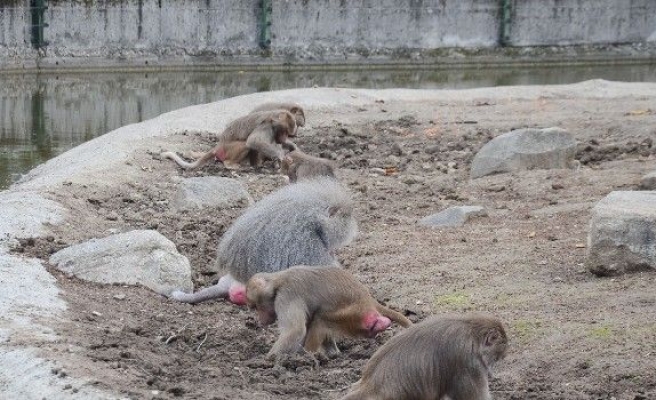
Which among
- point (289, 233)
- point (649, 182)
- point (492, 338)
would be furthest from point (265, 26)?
point (492, 338)

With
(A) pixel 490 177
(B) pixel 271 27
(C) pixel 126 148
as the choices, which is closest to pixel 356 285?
(A) pixel 490 177

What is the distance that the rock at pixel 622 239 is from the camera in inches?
228

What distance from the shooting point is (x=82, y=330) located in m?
5.17

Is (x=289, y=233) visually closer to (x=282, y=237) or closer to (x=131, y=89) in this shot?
(x=282, y=237)

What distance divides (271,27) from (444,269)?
54.0 ft

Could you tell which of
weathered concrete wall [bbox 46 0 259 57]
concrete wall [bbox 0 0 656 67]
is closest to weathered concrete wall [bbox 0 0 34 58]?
concrete wall [bbox 0 0 656 67]

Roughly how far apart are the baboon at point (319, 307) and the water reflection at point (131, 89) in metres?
6.13

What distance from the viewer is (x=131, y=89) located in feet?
62.0

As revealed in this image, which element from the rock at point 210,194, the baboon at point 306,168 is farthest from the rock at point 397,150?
the baboon at point 306,168

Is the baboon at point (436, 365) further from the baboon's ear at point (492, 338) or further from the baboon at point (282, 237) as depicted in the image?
the baboon at point (282, 237)

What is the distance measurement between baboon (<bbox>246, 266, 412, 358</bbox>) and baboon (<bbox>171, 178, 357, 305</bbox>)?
33.6 inches

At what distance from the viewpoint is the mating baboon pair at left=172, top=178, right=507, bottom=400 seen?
425cm

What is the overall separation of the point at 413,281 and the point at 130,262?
153 centimetres

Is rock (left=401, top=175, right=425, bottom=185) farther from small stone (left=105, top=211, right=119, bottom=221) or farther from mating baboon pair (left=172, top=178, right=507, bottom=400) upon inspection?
small stone (left=105, top=211, right=119, bottom=221)
